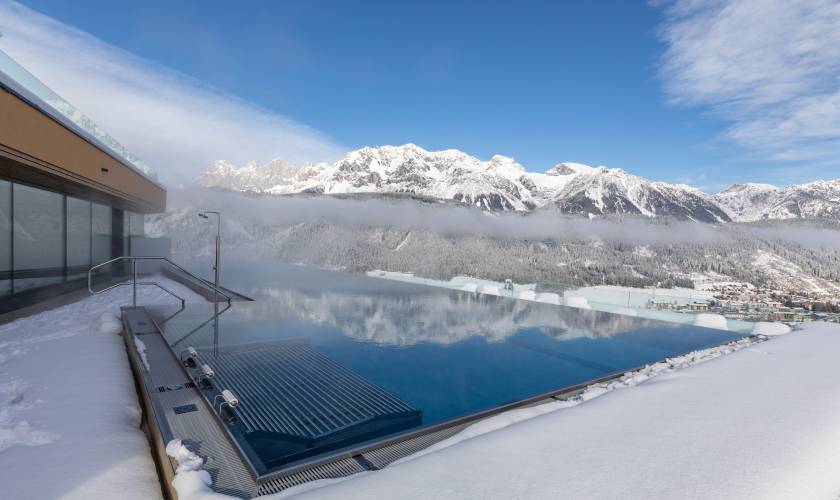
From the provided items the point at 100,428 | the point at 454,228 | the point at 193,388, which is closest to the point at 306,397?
the point at 193,388

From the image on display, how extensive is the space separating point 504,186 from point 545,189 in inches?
1278

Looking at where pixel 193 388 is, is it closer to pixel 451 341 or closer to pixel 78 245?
pixel 451 341

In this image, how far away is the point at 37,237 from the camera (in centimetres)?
696

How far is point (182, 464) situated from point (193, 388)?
3.94 feet

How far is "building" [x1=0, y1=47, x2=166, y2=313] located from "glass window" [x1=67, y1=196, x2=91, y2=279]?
2 centimetres

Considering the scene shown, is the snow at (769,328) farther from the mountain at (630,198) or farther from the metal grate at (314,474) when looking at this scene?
the mountain at (630,198)

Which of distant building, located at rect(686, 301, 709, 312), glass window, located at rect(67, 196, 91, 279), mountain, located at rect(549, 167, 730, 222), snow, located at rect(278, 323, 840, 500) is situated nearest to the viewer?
snow, located at rect(278, 323, 840, 500)

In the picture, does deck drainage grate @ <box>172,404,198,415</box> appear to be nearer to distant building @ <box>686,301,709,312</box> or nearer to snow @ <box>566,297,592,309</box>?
snow @ <box>566,297,592,309</box>

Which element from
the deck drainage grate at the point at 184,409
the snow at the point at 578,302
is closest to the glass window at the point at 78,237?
the deck drainage grate at the point at 184,409

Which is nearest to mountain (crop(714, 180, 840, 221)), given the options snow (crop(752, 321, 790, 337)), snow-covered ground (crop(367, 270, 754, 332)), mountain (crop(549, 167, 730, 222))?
mountain (crop(549, 167, 730, 222))

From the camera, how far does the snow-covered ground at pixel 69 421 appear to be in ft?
6.14

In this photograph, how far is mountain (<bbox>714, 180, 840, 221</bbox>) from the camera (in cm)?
14138

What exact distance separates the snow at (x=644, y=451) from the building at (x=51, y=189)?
554 cm

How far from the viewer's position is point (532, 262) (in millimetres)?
41906
